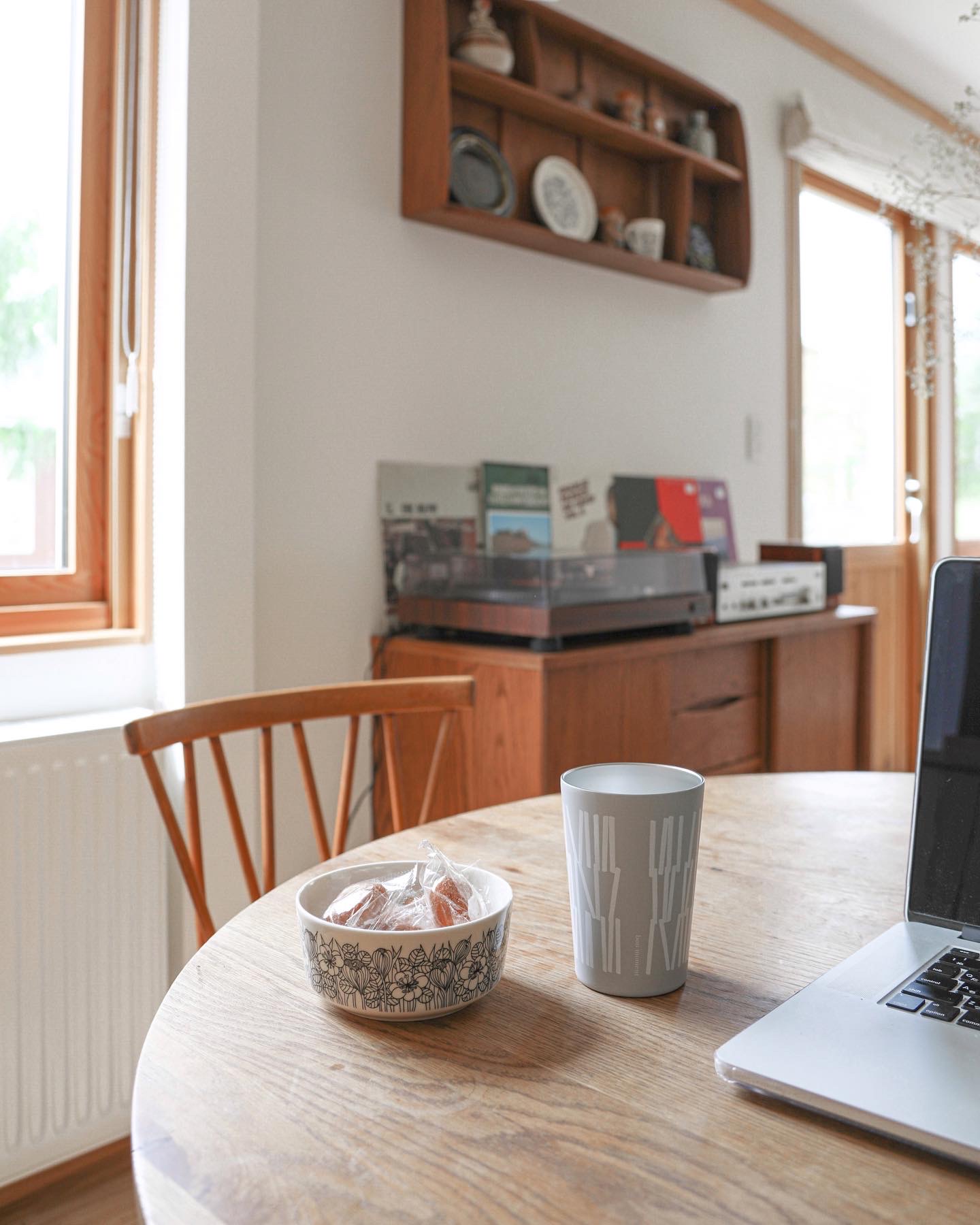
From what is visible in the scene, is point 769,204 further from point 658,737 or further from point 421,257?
point 658,737

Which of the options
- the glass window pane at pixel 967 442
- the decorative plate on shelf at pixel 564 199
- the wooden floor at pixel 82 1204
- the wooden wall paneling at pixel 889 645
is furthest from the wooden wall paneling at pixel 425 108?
the glass window pane at pixel 967 442

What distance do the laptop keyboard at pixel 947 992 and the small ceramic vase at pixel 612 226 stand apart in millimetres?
2308

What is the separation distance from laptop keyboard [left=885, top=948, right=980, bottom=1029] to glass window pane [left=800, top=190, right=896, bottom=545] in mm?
3328

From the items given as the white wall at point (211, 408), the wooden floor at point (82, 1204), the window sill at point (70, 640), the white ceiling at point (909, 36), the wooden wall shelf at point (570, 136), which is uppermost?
the white ceiling at point (909, 36)

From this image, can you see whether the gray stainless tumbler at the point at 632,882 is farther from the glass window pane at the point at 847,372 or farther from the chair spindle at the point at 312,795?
the glass window pane at the point at 847,372

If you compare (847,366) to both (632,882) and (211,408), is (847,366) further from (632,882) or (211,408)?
(632,882)

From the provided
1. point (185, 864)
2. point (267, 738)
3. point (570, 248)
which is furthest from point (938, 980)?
point (570, 248)

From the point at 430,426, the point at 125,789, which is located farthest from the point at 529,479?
the point at 125,789

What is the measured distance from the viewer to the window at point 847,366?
3879 mm

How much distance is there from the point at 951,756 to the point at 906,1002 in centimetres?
17

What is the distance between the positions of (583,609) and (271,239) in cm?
93

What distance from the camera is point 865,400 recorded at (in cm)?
431

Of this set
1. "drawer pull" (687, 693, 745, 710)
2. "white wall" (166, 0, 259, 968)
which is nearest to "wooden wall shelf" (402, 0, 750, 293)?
"white wall" (166, 0, 259, 968)

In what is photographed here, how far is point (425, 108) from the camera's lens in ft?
7.30
